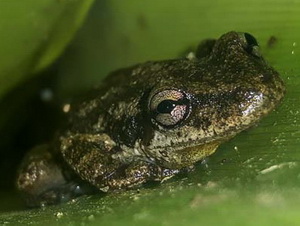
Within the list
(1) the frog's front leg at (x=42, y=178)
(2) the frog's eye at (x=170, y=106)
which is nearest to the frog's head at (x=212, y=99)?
(2) the frog's eye at (x=170, y=106)

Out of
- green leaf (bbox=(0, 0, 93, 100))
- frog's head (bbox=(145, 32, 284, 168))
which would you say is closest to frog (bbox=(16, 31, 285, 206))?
frog's head (bbox=(145, 32, 284, 168))

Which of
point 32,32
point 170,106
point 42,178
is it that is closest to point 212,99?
point 170,106

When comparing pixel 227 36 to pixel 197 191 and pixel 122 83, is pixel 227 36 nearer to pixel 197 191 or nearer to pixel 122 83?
pixel 122 83

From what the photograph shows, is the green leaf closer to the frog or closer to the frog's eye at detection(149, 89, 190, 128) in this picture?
the frog

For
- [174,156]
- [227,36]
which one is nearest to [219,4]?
[227,36]

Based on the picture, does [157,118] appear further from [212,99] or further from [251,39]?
[251,39]

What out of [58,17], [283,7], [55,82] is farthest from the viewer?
[55,82]

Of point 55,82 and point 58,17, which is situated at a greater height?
point 58,17
